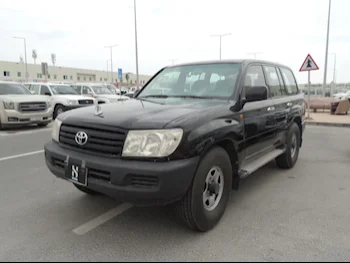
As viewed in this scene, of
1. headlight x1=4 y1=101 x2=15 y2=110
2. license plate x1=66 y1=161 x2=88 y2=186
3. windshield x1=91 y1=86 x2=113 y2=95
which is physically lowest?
license plate x1=66 y1=161 x2=88 y2=186

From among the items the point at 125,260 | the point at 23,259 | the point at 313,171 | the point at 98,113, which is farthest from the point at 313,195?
the point at 23,259

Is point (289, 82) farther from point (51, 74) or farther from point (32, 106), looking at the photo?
point (51, 74)

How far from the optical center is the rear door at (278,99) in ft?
14.7

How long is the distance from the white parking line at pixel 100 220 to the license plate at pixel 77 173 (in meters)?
0.56

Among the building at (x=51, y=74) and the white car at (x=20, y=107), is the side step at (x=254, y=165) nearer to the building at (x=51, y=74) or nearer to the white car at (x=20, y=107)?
the white car at (x=20, y=107)

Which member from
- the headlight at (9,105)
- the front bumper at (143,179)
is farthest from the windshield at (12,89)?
→ the front bumper at (143,179)

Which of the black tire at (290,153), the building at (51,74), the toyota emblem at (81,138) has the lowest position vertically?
the black tire at (290,153)

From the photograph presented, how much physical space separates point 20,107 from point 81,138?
342 inches

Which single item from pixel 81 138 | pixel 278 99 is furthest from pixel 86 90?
pixel 81 138

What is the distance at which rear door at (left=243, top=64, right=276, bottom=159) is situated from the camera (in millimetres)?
3605

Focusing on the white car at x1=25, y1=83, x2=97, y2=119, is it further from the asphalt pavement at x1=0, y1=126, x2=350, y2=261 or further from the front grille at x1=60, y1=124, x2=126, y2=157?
the front grille at x1=60, y1=124, x2=126, y2=157

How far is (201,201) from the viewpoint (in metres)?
2.77

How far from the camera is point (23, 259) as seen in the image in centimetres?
252

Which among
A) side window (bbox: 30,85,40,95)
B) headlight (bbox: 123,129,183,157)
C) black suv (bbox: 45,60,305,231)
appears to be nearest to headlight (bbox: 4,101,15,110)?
side window (bbox: 30,85,40,95)
